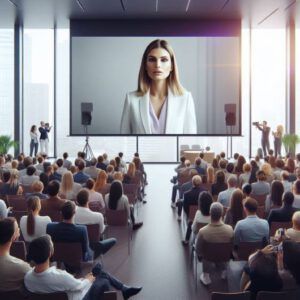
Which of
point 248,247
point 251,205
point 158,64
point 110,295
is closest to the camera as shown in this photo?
point 110,295

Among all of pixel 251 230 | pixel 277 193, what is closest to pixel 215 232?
pixel 251 230

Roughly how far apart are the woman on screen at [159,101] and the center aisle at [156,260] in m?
6.17

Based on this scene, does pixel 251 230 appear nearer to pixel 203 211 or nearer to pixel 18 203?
pixel 203 211

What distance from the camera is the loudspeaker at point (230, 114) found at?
16.2 meters

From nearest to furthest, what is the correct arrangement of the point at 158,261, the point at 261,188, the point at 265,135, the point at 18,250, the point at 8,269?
the point at 8,269 < the point at 18,250 < the point at 158,261 < the point at 261,188 < the point at 265,135

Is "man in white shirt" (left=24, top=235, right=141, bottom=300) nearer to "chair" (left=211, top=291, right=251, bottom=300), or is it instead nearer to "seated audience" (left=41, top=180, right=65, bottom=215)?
"chair" (left=211, top=291, right=251, bottom=300)

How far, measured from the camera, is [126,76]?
53.5ft

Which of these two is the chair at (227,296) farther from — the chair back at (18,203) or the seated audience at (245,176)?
the seated audience at (245,176)

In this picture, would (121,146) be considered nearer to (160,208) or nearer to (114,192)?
(160,208)

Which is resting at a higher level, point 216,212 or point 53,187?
point 53,187

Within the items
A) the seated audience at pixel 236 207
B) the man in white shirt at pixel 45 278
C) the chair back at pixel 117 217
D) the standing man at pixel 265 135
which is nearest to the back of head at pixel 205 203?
the seated audience at pixel 236 207

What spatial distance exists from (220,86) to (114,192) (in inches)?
389

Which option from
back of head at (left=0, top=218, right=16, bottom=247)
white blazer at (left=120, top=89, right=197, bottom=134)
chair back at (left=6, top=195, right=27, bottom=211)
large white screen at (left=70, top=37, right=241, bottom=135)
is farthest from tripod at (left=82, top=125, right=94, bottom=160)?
back of head at (left=0, top=218, right=16, bottom=247)

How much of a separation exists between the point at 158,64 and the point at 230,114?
2.97 meters
